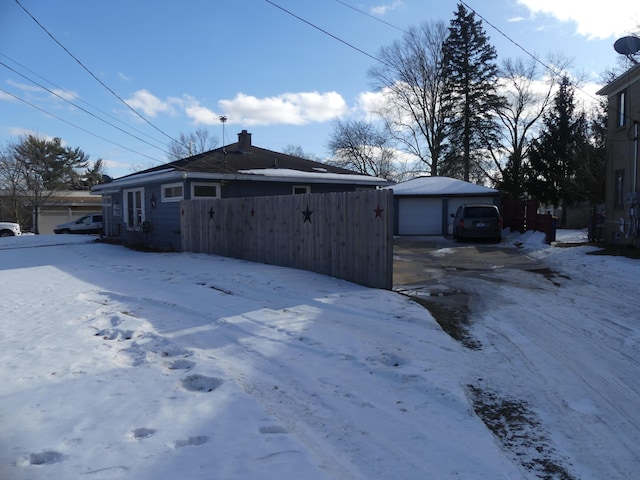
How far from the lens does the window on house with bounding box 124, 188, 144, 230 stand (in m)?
19.0

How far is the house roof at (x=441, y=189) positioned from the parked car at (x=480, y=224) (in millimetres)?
5708

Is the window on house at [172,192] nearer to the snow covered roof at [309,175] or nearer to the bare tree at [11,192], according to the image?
the snow covered roof at [309,175]

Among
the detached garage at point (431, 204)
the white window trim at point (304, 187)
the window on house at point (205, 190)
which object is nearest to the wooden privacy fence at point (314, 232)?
the window on house at point (205, 190)

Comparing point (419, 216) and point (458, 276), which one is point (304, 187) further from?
point (419, 216)

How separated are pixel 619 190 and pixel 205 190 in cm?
1452

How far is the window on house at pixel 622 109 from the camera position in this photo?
1614 cm

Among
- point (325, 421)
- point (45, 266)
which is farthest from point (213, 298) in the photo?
point (45, 266)

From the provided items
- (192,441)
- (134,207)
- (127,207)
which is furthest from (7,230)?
(192,441)

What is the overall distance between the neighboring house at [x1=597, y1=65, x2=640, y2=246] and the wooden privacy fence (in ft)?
35.0

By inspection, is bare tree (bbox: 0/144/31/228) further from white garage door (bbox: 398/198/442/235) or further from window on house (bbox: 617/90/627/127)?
window on house (bbox: 617/90/627/127)

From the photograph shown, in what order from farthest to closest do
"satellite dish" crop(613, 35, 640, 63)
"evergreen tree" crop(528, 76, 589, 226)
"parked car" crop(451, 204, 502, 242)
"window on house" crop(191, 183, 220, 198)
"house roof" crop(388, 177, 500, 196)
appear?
"evergreen tree" crop(528, 76, 589, 226) → "house roof" crop(388, 177, 500, 196) → "parked car" crop(451, 204, 502, 242) → "window on house" crop(191, 183, 220, 198) → "satellite dish" crop(613, 35, 640, 63)

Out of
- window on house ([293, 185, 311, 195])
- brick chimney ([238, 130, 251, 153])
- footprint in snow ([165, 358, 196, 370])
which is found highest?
brick chimney ([238, 130, 251, 153])

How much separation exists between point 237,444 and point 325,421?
72 centimetres

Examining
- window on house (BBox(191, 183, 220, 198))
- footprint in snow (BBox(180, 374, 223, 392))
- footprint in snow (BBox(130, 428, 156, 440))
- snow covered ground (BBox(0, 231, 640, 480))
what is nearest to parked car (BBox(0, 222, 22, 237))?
window on house (BBox(191, 183, 220, 198))
